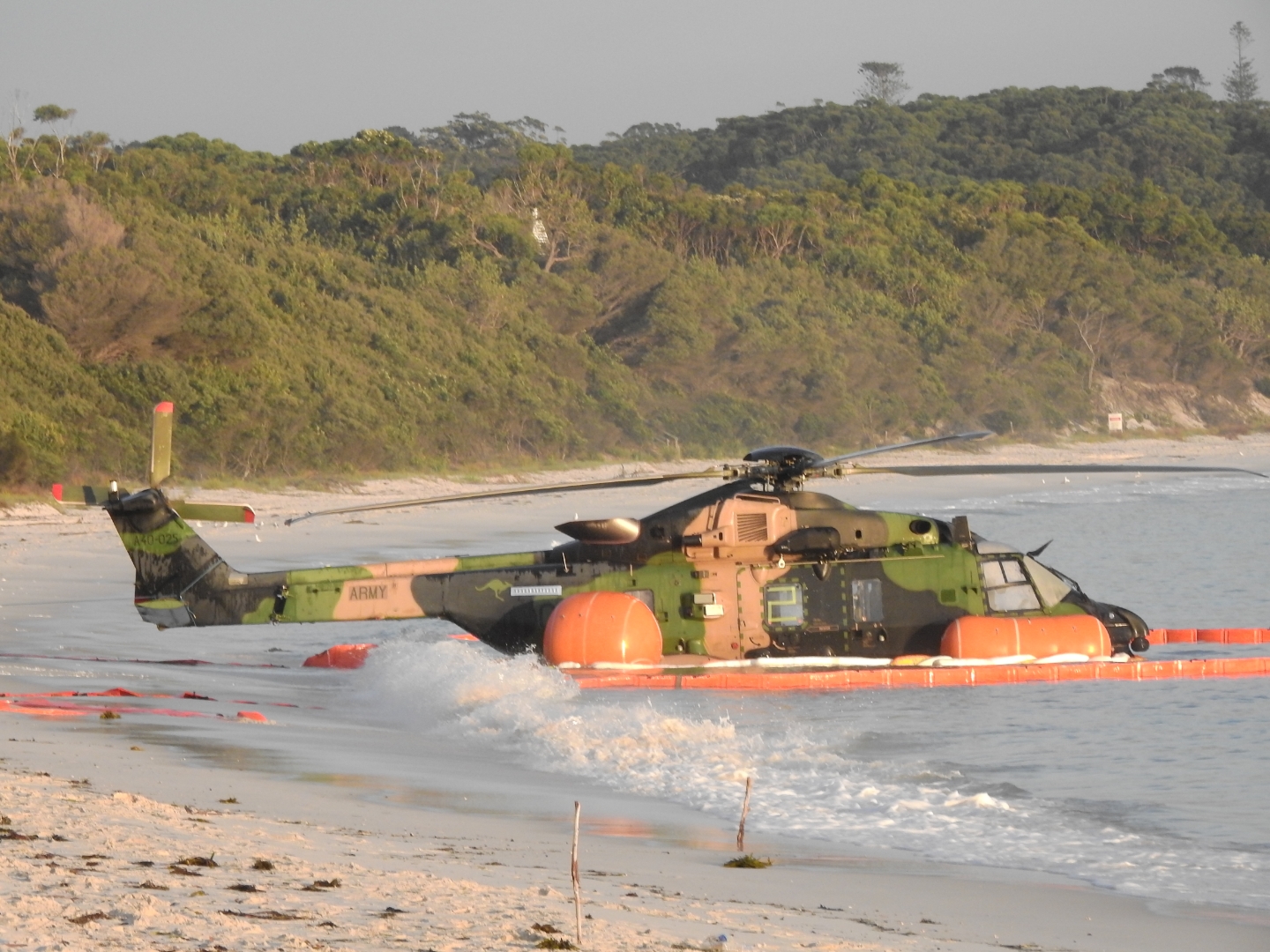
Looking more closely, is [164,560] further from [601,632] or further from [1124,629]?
[1124,629]

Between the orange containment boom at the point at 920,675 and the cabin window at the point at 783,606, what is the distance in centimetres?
58

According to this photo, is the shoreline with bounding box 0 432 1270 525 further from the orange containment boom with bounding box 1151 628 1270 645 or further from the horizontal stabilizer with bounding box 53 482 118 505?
the horizontal stabilizer with bounding box 53 482 118 505

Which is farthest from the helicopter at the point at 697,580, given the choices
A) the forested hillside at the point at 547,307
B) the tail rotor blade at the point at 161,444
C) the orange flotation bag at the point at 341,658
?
the forested hillside at the point at 547,307

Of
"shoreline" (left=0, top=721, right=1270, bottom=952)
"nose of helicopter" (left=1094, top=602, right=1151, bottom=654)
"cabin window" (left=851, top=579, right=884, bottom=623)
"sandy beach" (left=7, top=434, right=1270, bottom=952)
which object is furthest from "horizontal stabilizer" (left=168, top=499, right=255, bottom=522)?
"nose of helicopter" (left=1094, top=602, right=1151, bottom=654)

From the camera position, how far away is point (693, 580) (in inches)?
567

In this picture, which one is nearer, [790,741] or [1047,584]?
[790,741]

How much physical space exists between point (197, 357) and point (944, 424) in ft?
114

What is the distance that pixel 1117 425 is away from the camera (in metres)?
70.2

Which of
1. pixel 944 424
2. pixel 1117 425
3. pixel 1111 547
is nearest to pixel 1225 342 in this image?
pixel 1117 425

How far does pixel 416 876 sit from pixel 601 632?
7.46 meters

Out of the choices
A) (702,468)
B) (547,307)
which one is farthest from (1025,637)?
(547,307)

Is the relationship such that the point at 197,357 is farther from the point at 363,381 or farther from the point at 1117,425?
the point at 1117,425

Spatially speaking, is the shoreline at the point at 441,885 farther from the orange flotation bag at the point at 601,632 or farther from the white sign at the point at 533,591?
the white sign at the point at 533,591

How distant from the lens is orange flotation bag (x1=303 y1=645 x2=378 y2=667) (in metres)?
15.6
